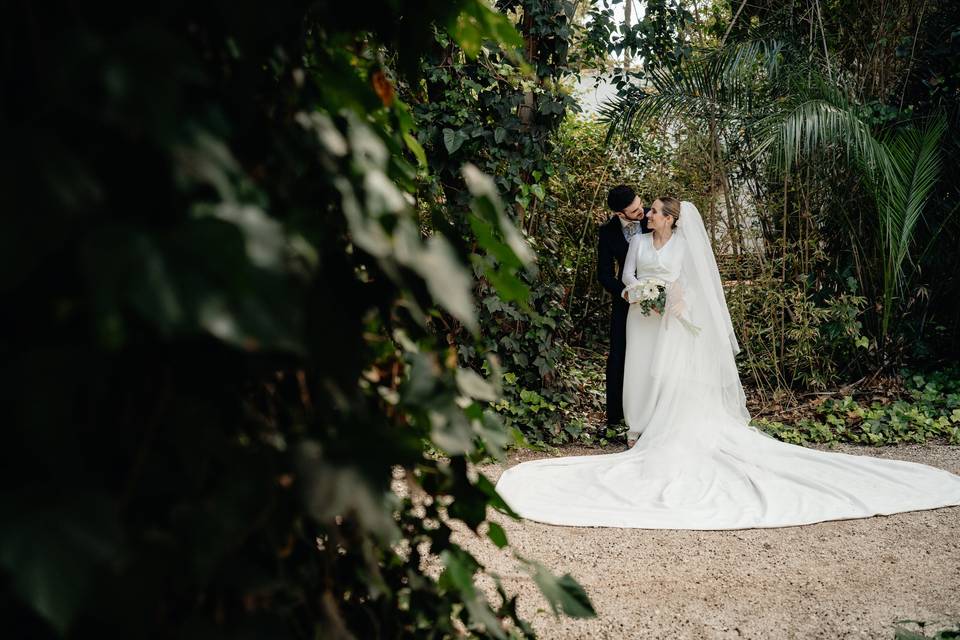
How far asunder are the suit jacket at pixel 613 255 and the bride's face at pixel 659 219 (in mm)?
249

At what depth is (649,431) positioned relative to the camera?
5.23 metres

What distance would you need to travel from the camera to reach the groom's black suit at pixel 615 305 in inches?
233

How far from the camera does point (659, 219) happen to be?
5.65 meters

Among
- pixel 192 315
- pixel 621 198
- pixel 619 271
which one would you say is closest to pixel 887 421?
pixel 619 271

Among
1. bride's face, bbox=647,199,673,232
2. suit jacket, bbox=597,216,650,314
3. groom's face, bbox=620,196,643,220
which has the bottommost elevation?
suit jacket, bbox=597,216,650,314

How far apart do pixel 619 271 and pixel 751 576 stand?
329cm

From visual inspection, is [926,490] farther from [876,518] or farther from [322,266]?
[322,266]

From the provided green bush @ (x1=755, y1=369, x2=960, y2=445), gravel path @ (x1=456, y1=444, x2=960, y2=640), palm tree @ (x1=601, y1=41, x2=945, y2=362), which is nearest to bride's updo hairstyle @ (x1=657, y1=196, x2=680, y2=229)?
palm tree @ (x1=601, y1=41, x2=945, y2=362)

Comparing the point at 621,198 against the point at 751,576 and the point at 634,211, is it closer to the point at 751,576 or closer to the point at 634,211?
the point at 634,211

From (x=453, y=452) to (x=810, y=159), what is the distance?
6673 millimetres

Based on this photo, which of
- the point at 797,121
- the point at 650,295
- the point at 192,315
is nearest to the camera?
the point at 192,315

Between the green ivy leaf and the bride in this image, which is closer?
the bride

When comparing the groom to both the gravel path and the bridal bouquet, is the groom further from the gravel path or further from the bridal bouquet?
the gravel path

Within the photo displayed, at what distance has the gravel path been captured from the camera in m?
2.73
